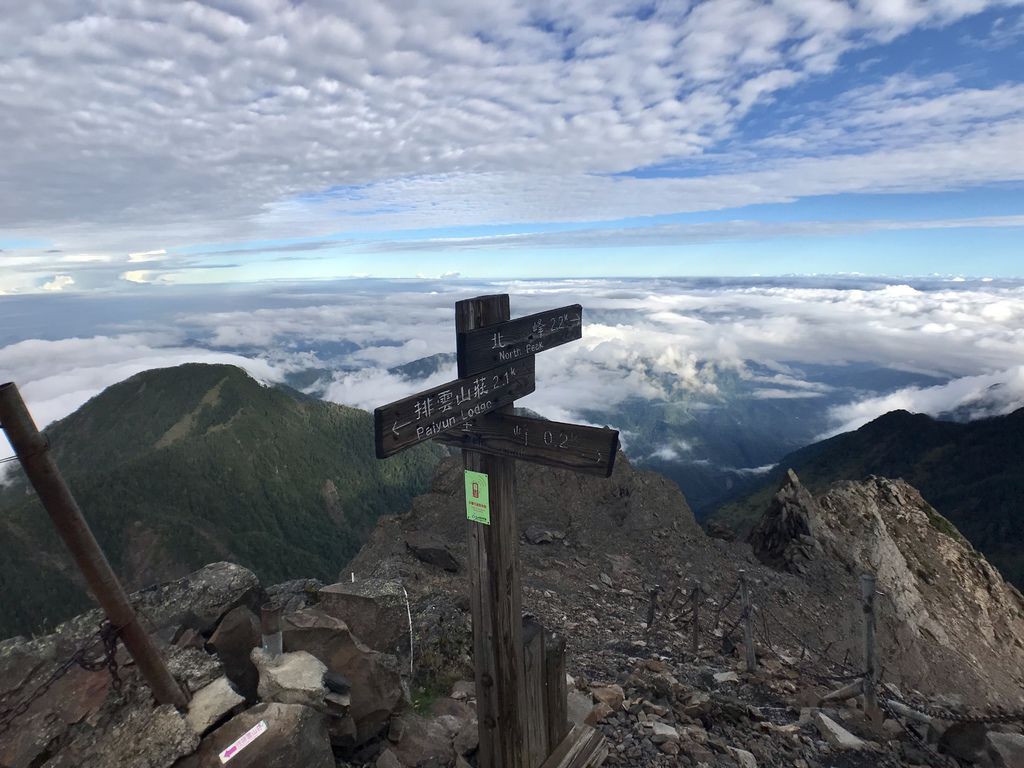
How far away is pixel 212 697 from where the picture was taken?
6.41m

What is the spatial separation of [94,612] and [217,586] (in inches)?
61.3

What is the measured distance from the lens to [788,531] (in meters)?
29.5

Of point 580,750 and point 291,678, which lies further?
point 580,750

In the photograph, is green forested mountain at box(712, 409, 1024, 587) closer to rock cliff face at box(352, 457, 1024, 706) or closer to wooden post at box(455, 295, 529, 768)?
rock cliff face at box(352, 457, 1024, 706)

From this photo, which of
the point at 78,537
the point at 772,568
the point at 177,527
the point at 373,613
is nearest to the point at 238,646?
the point at 373,613

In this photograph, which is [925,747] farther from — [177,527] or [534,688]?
[177,527]

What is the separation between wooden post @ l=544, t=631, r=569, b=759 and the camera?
714cm

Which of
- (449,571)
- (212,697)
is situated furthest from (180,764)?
(449,571)

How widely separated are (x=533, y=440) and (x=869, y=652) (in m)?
9.49

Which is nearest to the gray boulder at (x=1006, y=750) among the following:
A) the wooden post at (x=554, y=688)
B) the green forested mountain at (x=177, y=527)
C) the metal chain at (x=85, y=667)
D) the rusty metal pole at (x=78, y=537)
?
the wooden post at (x=554, y=688)

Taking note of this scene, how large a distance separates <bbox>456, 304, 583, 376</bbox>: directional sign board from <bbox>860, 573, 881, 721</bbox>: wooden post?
8214mm

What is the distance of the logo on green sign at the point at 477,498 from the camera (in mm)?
5945

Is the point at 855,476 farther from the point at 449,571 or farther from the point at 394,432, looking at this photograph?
the point at 394,432

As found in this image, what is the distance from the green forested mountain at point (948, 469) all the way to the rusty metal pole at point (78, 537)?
104 m
